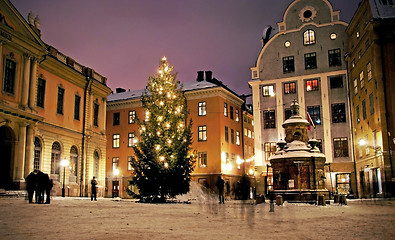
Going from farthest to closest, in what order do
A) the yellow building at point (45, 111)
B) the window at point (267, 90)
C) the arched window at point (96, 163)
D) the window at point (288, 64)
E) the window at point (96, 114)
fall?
1. the window at point (267, 90)
2. the window at point (288, 64)
3. the window at point (96, 114)
4. the arched window at point (96, 163)
5. the yellow building at point (45, 111)

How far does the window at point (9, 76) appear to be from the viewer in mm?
30969

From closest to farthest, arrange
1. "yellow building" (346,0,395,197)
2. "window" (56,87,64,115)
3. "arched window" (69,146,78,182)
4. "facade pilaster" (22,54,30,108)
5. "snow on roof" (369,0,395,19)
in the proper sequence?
"facade pilaster" (22,54,30,108) < "yellow building" (346,0,395,197) < "snow on roof" (369,0,395,19) < "window" (56,87,64,115) < "arched window" (69,146,78,182)

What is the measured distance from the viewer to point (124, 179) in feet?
182

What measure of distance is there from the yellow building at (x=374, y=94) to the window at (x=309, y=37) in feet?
16.0

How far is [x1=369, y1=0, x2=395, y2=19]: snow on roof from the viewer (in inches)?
1364

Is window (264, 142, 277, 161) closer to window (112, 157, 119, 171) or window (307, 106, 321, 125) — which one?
window (307, 106, 321, 125)

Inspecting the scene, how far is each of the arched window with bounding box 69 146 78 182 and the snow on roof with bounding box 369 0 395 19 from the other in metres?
30.6

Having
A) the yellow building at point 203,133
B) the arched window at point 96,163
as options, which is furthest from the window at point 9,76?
the yellow building at point 203,133

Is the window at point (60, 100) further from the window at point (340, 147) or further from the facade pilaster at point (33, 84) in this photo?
the window at point (340, 147)

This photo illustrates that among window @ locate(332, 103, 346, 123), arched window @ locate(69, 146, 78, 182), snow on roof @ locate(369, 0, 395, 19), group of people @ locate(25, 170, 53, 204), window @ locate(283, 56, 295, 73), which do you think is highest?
snow on roof @ locate(369, 0, 395, 19)

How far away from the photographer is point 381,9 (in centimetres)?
3541

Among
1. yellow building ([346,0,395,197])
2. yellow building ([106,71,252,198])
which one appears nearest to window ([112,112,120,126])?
yellow building ([106,71,252,198])

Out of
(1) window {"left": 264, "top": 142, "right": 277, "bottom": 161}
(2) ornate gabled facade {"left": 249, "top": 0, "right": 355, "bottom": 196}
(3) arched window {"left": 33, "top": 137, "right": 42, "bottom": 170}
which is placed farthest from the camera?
(1) window {"left": 264, "top": 142, "right": 277, "bottom": 161}

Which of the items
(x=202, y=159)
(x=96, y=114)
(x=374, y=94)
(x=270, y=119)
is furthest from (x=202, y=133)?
(x=374, y=94)
